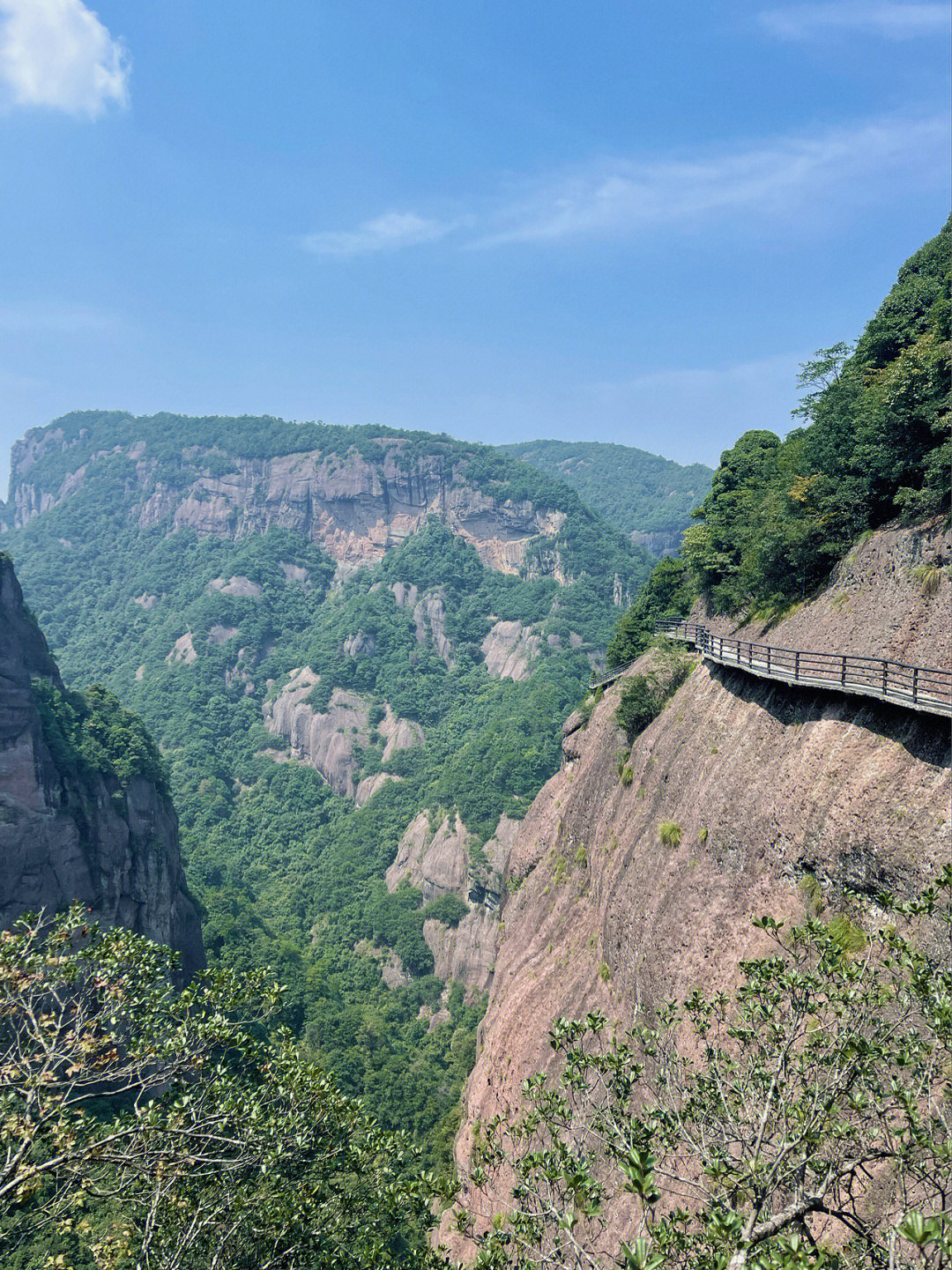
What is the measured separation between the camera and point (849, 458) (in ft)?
80.7

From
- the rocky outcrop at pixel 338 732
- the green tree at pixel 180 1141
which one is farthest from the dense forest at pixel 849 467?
the rocky outcrop at pixel 338 732

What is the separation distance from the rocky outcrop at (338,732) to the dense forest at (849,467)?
85000mm

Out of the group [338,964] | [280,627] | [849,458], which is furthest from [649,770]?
[280,627]

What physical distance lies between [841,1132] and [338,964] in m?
77.9

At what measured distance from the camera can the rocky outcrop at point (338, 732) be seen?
116m

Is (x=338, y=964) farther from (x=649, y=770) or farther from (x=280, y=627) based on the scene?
(x=280, y=627)

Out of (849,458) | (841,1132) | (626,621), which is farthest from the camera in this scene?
(626,621)

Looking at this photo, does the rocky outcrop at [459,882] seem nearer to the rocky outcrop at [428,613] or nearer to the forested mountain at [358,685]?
the forested mountain at [358,685]

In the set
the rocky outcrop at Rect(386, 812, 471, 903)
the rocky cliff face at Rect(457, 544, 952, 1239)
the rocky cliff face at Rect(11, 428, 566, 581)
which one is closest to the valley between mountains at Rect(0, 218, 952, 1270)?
the rocky cliff face at Rect(457, 544, 952, 1239)

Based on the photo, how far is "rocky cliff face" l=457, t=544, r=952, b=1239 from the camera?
13273 mm

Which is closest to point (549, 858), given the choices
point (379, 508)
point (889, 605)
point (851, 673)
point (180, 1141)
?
point (889, 605)

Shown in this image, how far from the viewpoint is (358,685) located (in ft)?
435

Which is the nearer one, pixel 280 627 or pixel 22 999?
pixel 22 999

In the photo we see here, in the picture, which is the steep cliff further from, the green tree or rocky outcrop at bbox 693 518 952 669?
the green tree
